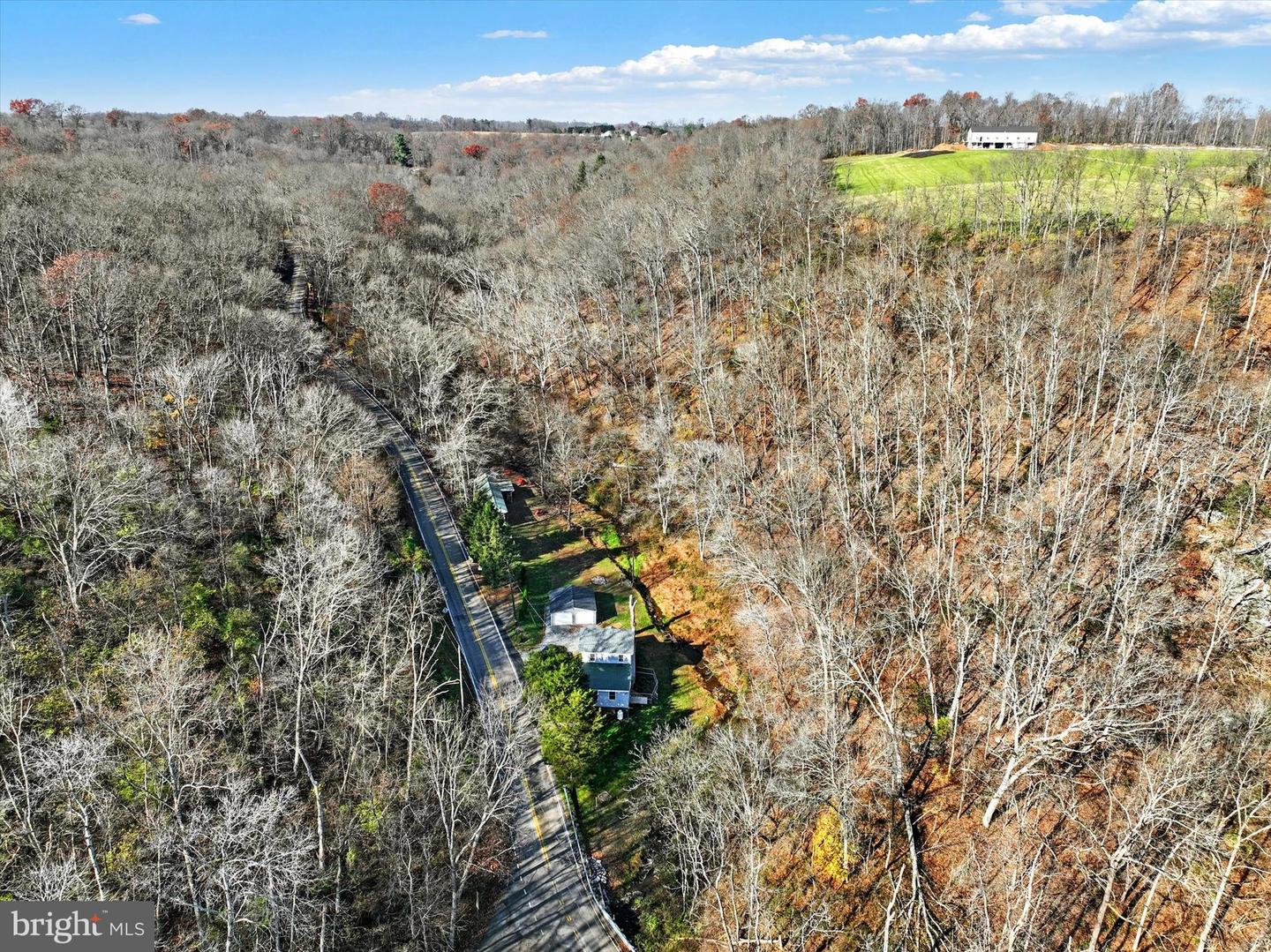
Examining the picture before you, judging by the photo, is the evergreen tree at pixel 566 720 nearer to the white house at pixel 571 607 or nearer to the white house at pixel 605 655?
the white house at pixel 605 655

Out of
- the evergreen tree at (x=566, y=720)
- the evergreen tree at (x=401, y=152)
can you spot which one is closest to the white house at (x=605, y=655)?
the evergreen tree at (x=566, y=720)

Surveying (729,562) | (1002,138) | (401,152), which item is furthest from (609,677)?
(401,152)

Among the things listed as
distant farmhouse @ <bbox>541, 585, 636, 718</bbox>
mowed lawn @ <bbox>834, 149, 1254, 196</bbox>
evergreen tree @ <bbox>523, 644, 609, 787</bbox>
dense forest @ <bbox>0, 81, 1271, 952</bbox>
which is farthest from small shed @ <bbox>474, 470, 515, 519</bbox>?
mowed lawn @ <bbox>834, 149, 1254, 196</bbox>

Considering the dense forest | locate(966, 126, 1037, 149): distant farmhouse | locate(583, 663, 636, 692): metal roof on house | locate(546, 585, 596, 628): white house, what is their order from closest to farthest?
the dense forest, locate(583, 663, 636, 692): metal roof on house, locate(546, 585, 596, 628): white house, locate(966, 126, 1037, 149): distant farmhouse

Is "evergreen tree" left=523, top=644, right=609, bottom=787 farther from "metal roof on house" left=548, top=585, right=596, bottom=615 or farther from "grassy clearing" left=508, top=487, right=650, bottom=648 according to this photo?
"metal roof on house" left=548, top=585, right=596, bottom=615

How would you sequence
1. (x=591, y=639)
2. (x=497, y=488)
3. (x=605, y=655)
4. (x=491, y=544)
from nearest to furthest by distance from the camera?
(x=605, y=655) < (x=591, y=639) < (x=491, y=544) < (x=497, y=488)

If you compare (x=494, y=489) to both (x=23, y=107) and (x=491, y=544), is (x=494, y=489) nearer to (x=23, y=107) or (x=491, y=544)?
(x=491, y=544)

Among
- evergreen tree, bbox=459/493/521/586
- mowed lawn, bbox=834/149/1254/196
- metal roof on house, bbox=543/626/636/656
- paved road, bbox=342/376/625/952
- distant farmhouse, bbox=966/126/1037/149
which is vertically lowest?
paved road, bbox=342/376/625/952
